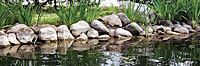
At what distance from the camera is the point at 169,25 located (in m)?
7.39

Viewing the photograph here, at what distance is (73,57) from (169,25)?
3.93 metres

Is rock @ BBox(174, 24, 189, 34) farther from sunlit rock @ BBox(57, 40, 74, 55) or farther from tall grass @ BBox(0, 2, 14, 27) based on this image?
tall grass @ BBox(0, 2, 14, 27)

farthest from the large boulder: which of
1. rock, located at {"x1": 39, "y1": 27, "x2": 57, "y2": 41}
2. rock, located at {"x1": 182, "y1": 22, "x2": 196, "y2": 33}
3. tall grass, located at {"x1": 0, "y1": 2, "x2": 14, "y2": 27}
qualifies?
rock, located at {"x1": 182, "y1": 22, "x2": 196, "y2": 33}

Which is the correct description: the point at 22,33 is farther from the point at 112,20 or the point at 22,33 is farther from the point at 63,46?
the point at 112,20

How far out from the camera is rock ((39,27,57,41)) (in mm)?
5691

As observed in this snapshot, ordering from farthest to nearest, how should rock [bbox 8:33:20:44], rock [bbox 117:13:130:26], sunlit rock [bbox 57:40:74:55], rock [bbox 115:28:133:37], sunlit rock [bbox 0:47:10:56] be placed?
rock [bbox 117:13:130:26] → rock [bbox 115:28:133:37] → rock [bbox 8:33:20:44] → sunlit rock [bbox 57:40:74:55] → sunlit rock [bbox 0:47:10:56]

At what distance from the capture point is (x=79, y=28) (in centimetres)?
619

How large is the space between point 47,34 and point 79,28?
78cm

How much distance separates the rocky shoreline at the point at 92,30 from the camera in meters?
5.53

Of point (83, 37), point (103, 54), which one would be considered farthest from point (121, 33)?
point (103, 54)

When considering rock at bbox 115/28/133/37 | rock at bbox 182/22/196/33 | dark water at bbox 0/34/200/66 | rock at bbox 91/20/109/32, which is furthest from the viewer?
rock at bbox 182/22/196/33

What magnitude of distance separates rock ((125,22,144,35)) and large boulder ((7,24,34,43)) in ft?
7.94

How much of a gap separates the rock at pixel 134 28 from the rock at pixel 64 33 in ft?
4.95

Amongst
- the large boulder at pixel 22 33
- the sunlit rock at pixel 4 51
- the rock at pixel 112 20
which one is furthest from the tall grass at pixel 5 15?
the rock at pixel 112 20
